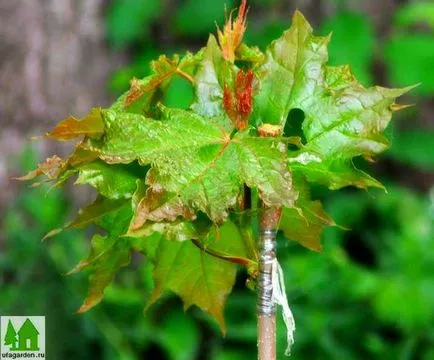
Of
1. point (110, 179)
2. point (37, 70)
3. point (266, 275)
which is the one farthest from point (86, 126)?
point (37, 70)

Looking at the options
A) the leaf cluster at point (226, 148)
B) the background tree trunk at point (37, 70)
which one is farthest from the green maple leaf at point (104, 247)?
the background tree trunk at point (37, 70)

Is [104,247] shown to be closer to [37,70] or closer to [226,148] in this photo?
[226,148]

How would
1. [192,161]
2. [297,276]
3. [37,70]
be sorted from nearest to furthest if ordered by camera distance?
[192,161], [297,276], [37,70]

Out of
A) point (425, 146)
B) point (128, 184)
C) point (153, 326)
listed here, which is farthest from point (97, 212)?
point (425, 146)

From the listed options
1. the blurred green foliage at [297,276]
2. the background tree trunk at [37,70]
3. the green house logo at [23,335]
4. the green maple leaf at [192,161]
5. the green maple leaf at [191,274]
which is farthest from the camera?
the background tree trunk at [37,70]

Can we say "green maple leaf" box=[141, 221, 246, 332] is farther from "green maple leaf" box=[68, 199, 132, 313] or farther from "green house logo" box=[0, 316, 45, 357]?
"green house logo" box=[0, 316, 45, 357]

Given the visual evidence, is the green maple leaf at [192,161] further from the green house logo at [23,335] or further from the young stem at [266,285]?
the green house logo at [23,335]

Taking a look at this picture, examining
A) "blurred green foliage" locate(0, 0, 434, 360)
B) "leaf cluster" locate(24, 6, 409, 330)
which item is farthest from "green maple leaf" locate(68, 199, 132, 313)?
"blurred green foliage" locate(0, 0, 434, 360)

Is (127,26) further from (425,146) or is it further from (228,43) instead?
(228,43)
